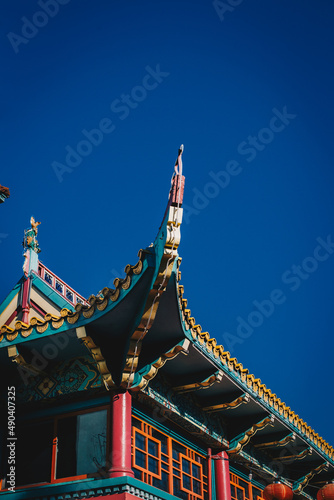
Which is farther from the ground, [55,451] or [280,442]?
[280,442]

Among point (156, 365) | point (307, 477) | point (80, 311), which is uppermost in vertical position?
point (80, 311)

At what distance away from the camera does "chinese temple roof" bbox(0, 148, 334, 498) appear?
1214cm

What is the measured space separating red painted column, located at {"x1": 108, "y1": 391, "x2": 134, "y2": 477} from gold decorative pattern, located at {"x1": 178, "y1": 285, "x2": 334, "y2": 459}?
199 centimetres

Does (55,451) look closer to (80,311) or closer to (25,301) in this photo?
(80,311)

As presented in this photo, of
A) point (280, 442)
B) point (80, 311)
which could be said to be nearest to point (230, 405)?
point (280, 442)

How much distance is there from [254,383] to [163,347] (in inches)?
154

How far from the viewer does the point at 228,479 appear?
1659 centimetres

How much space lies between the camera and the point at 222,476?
16.4m

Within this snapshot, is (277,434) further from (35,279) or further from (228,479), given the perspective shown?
(35,279)

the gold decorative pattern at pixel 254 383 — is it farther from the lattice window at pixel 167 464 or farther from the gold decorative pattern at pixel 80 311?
the lattice window at pixel 167 464

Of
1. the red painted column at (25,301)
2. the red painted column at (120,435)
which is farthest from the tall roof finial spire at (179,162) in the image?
the red painted column at (25,301)

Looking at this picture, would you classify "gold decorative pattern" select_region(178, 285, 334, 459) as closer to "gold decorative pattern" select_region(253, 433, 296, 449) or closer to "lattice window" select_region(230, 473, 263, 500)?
"gold decorative pattern" select_region(253, 433, 296, 449)

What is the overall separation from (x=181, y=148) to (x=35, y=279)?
6861mm

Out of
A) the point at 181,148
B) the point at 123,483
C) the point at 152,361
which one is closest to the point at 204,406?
the point at 152,361
